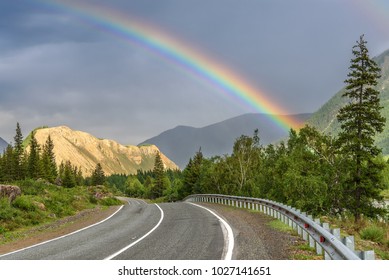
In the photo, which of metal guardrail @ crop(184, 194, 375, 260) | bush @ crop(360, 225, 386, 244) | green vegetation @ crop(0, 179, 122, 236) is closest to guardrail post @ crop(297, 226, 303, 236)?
metal guardrail @ crop(184, 194, 375, 260)

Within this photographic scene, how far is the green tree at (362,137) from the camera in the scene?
3609 cm

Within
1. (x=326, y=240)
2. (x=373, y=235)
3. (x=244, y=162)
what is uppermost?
(x=244, y=162)

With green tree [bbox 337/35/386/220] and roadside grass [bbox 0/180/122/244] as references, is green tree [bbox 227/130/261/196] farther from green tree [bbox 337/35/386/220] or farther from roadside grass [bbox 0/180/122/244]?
roadside grass [bbox 0/180/122/244]

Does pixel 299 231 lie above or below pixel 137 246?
above

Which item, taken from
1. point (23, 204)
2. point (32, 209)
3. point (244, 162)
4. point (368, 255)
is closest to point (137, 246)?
point (368, 255)

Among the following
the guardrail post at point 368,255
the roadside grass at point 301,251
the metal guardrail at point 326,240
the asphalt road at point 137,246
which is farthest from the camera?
the asphalt road at point 137,246

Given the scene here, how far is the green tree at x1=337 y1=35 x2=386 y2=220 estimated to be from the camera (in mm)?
36094

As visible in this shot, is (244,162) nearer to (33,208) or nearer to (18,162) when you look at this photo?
(33,208)

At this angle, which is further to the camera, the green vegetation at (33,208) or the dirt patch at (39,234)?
the green vegetation at (33,208)

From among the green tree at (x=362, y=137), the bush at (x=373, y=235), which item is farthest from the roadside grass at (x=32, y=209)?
the green tree at (x=362, y=137)

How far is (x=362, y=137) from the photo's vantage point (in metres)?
37.2

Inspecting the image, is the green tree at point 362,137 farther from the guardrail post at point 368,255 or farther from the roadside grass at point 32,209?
the guardrail post at point 368,255

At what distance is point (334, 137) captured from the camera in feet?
126

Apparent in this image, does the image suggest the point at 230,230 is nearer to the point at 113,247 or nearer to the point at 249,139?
the point at 113,247
